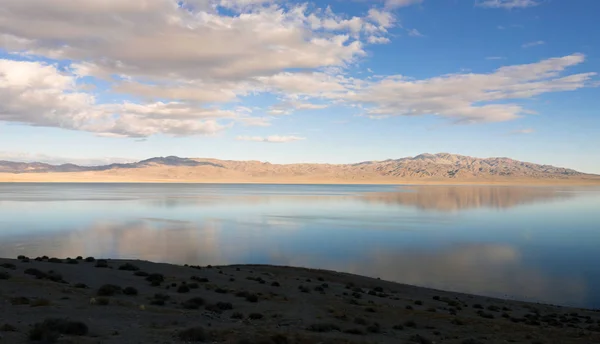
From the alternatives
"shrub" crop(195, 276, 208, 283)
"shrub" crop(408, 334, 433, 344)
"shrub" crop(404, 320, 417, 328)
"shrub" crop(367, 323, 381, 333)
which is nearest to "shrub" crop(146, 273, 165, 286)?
"shrub" crop(195, 276, 208, 283)

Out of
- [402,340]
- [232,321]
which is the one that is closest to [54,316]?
[232,321]

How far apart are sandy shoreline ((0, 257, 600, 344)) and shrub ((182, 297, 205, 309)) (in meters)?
0.03

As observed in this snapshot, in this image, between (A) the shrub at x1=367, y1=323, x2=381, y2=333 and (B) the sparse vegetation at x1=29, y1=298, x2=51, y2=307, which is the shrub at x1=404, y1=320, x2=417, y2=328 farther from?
(B) the sparse vegetation at x1=29, y1=298, x2=51, y2=307

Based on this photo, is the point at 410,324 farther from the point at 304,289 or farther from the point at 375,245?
the point at 375,245

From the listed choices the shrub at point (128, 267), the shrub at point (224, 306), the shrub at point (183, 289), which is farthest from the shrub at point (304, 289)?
the shrub at point (128, 267)

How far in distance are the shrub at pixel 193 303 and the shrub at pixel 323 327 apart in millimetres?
3827

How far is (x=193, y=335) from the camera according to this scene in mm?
9055

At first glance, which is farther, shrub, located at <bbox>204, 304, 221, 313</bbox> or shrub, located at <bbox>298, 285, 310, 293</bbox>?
shrub, located at <bbox>298, 285, 310, 293</bbox>

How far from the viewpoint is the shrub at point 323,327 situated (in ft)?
36.9

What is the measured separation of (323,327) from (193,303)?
434 centimetres

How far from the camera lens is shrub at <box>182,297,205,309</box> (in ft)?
43.3

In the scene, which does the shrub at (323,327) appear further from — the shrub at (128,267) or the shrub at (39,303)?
the shrub at (128,267)

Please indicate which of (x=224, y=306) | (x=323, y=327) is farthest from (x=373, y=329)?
(x=224, y=306)

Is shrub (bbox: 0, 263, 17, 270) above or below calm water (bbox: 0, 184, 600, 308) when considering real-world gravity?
above
